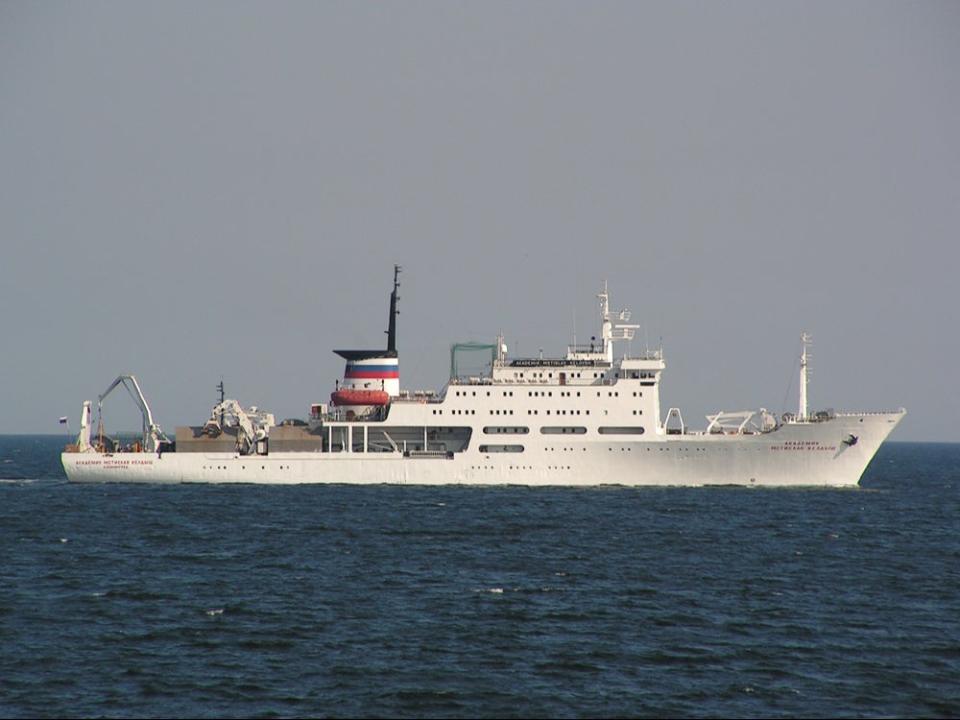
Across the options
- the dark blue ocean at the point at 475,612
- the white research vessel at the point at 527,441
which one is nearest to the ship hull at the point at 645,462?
the white research vessel at the point at 527,441

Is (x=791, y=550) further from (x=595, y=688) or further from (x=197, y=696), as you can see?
(x=197, y=696)

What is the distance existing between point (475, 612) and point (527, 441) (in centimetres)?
2593

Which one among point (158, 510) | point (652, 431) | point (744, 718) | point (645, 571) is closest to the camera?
point (744, 718)

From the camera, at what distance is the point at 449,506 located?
4628cm

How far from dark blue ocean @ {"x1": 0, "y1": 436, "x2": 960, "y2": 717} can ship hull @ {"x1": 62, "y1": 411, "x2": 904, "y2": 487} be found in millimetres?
6088

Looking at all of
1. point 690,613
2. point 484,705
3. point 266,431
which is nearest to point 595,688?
point 484,705

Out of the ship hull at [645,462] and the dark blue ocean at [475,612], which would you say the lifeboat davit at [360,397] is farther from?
the dark blue ocean at [475,612]

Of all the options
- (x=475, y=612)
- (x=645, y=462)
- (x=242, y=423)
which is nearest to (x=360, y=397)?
(x=242, y=423)

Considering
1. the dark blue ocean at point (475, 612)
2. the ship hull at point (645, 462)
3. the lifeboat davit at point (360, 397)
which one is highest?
the lifeboat davit at point (360, 397)

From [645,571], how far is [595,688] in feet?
37.6

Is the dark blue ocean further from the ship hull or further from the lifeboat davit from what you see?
the lifeboat davit

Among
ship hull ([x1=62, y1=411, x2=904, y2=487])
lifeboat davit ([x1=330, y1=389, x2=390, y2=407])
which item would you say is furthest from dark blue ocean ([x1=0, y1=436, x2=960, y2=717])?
lifeboat davit ([x1=330, y1=389, x2=390, y2=407])

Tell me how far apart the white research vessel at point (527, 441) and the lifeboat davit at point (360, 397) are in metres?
0.10

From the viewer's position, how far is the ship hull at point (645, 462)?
5181cm
